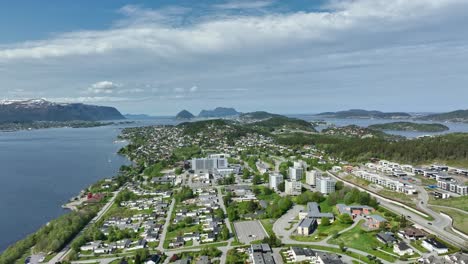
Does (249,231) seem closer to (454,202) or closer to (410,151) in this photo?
(454,202)

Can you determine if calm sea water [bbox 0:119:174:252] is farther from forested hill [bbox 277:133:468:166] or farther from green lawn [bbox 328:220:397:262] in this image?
forested hill [bbox 277:133:468:166]

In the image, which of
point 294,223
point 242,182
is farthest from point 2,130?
point 294,223

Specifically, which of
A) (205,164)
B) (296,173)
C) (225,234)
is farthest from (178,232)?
(205,164)

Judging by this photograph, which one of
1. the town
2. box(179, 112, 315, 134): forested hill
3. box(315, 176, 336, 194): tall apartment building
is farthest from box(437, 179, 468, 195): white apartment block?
box(179, 112, 315, 134): forested hill

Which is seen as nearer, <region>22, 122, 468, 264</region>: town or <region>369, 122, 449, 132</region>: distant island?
<region>22, 122, 468, 264</region>: town

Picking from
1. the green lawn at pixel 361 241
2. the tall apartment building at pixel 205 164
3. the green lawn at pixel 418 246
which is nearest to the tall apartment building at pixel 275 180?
the tall apartment building at pixel 205 164

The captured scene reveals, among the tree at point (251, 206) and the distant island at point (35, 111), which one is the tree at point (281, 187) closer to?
the tree at point (251, 206)

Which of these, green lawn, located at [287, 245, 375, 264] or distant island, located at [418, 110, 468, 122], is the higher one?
distant island, located at [418, 110, 468, 122]
